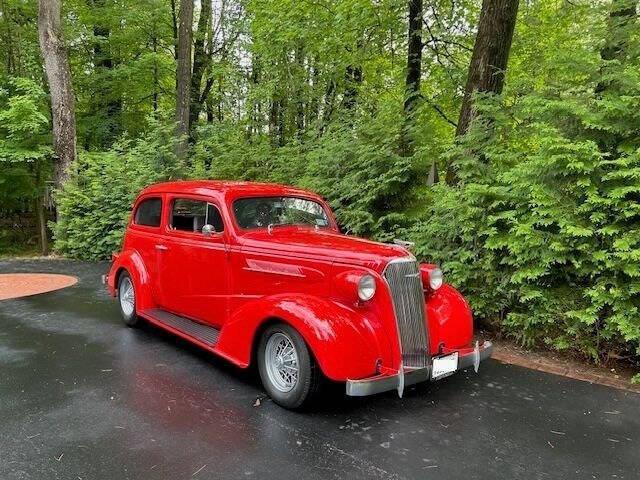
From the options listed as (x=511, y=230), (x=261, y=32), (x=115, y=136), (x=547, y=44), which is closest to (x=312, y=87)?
(x=261, y=32)

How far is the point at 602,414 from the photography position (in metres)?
3.31

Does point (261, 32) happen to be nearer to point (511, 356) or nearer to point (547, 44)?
point (547, 44)

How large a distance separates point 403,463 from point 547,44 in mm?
8881

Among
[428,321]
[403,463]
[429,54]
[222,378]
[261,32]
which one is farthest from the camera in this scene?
[261,32]

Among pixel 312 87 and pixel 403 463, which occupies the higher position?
pixel 312 87

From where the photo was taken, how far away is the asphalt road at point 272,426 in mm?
2553

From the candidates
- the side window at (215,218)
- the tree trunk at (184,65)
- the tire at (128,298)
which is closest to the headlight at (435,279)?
the side window at (215,218)

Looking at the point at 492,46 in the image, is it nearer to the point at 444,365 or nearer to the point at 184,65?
the point at 444,365

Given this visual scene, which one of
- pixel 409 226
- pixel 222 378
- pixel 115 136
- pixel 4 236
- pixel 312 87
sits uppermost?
pixel 312 87

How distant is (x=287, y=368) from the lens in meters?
3.32

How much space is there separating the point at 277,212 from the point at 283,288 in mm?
1029

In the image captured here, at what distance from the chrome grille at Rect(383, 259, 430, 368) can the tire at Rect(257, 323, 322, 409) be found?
0.66 m

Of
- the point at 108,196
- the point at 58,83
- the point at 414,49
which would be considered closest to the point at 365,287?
the point at 414,49

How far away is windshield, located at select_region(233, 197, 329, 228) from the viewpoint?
4.16 m
